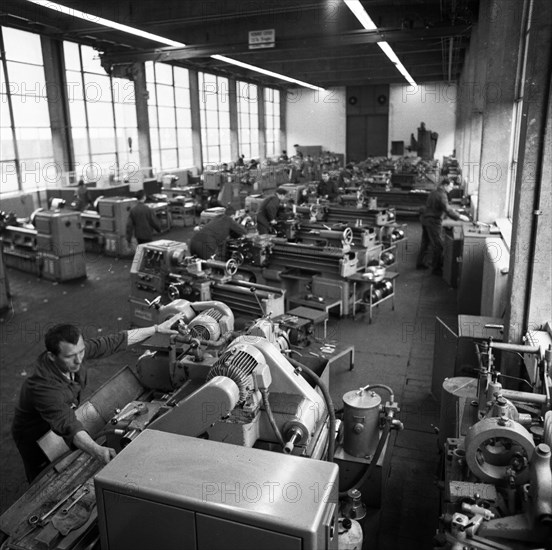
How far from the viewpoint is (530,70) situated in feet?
11.3

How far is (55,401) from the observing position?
261cm

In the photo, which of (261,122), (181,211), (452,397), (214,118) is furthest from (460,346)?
(261,122)

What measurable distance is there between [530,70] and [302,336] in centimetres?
253

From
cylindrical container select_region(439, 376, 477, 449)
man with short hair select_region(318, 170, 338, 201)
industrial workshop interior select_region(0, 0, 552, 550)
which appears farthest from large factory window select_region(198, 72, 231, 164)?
cylindrical container select_region(439, 376, 477, 449)

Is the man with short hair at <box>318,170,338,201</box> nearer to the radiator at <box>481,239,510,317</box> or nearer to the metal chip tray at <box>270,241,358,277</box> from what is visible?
the metal chip tray at <box>270,241,358,277</box>

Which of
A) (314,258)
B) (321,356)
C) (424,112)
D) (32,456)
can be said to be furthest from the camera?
(424,112)

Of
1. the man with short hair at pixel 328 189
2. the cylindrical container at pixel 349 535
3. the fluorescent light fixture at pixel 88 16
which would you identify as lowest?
the cylindrical container at pixel 349 535

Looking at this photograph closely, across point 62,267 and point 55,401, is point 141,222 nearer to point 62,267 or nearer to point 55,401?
point 62,267

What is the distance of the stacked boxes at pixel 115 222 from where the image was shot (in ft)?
30.9

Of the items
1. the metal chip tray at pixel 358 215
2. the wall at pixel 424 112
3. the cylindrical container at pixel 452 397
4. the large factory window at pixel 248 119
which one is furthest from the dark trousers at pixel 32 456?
the wall at pixel 424 112

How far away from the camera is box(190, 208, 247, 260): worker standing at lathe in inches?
239

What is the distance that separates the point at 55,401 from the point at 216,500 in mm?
1346

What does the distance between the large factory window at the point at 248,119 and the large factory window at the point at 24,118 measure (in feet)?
32.9

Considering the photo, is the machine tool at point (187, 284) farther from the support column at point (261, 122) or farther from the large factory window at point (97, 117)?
the support column at point (261, 122)
